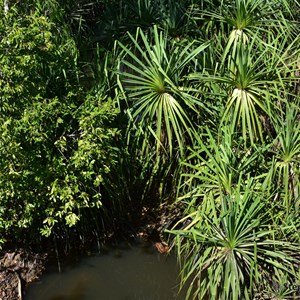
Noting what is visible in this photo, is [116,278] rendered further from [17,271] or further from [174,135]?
[174,135]

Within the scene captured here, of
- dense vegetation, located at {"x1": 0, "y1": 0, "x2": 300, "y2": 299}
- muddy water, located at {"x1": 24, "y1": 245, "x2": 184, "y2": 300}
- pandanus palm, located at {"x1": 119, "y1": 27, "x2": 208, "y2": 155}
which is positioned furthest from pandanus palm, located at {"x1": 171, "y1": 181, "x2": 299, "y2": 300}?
pandanus palm, located at {"x1": 119, "y1": 27, "x2": 208, "y2": 155}

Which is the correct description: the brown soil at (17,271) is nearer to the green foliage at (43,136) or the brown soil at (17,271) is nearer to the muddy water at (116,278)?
the muddy water at (116,278)

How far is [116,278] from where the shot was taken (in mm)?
6824

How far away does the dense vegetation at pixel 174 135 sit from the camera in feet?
18.6

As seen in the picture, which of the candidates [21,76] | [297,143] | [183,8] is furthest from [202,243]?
[183,8]

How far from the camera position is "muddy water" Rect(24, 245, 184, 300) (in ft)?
21.5

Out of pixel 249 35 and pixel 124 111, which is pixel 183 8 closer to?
pixel 249 35

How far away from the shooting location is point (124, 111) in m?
7.05

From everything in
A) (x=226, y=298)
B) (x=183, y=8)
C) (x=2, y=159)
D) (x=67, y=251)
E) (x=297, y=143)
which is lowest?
(x=226, y=298)

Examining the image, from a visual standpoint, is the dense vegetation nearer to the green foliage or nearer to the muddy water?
the green foliage

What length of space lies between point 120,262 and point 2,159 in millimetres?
2051

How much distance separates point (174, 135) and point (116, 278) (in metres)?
1.78

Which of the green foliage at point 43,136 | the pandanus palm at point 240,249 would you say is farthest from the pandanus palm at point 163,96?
the pandanus palm at point 240,249

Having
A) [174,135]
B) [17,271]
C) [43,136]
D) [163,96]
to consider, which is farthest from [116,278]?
[163,96]
